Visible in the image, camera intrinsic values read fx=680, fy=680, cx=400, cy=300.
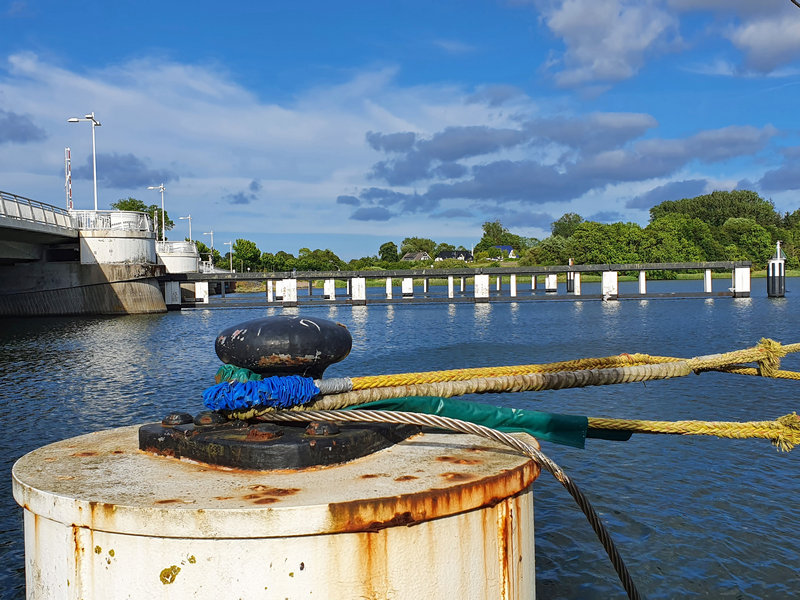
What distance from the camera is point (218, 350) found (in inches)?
152

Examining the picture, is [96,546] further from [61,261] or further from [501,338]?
[61,261]

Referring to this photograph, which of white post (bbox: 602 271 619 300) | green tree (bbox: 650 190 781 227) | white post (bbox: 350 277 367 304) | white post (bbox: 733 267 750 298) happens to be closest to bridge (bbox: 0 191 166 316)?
white post (bbox: 350 277 367 304)

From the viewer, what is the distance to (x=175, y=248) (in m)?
76.3

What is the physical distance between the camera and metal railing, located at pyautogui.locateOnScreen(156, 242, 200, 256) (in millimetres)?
74769

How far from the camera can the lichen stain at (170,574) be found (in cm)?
254

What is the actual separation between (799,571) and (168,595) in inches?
268

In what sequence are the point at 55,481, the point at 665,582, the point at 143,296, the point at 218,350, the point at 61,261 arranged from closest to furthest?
1. the point at 55,481
2. the point at 218,350
3. the point at 665,582
4. the point at 61,261
5. the point at 143,296

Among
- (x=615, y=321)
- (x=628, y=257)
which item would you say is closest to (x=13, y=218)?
(x=615, y=321)

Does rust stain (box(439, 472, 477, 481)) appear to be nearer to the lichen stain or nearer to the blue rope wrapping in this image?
the blue rope wrapping

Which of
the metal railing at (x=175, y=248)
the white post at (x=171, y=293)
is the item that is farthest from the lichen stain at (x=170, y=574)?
the metal railing at (x=175, y=248)

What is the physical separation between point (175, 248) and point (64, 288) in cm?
2526

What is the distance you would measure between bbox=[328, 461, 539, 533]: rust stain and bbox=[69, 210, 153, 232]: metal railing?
181ft

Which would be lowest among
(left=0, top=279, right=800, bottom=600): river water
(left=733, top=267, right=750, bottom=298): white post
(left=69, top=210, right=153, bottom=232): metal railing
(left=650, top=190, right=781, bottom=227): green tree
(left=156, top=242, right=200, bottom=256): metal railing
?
(left=0, top=279, right=800, bottom=600): river water

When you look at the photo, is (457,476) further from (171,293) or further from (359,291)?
(359,291)
